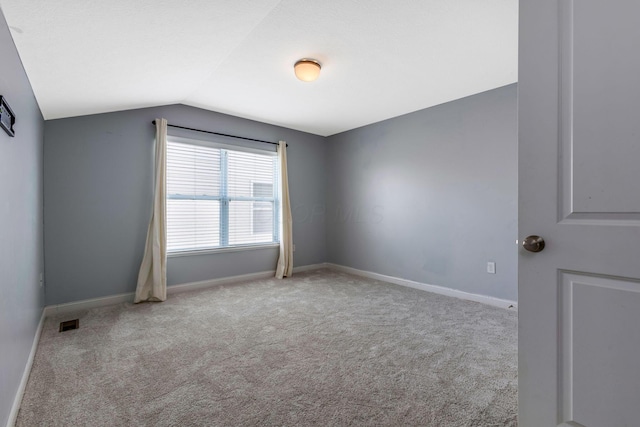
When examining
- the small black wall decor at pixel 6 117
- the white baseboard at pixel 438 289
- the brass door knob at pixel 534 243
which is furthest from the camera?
the white baseboard at pixel 438 289

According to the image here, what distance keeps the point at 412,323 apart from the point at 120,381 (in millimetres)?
2302

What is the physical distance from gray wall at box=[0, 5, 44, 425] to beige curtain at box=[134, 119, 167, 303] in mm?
939

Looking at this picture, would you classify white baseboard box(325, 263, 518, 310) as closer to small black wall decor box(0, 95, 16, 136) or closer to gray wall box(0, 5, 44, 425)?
gray wall box(0, 5, 44, 425)

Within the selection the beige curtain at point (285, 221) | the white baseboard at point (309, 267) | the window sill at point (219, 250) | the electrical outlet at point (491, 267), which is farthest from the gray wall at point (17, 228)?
the electrical outlet at point (491, 267)

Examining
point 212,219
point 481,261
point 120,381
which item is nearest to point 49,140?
point 212,219

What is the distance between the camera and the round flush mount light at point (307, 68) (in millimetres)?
2578

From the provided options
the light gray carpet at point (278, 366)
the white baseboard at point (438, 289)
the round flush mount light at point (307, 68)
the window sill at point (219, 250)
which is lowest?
the light gray carpet at point (278, 366)

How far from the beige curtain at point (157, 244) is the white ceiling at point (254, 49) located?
55 centimetres

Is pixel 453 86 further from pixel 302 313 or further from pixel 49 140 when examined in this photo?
pixel 49 140

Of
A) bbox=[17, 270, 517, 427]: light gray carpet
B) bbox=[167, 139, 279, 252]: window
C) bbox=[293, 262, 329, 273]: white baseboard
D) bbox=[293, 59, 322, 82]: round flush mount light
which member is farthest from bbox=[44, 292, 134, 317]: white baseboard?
bbox=[293, 59, 322, 82]: round flush mount light

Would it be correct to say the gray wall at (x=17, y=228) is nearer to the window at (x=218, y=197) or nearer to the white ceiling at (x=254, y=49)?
the white ceiling at (x=254, y=49)

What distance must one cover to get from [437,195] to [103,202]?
3952mm

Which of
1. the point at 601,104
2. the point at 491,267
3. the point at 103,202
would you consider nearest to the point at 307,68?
the point at 601,104

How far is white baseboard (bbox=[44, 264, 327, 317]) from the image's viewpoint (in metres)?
3.02
